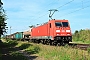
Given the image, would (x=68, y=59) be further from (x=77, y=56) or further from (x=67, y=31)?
(x=67, y=31)

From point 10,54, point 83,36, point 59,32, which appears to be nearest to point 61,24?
point 59,32

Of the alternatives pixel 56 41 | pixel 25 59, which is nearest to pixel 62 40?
pixel 56 41

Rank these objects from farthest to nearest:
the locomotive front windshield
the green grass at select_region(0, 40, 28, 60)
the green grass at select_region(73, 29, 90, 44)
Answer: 1. the green grass at select_region(73, 29, 90, 44)
2. the locomotive front windshield
3. the green grass at select_region(0, 40, 28, 60)

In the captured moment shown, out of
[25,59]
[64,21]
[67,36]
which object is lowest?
[25,59]

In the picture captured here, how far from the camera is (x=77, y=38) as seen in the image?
5241 cm

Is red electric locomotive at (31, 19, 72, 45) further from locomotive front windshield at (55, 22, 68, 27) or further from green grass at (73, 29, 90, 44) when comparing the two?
green grass at (73, 29, 90, 44)

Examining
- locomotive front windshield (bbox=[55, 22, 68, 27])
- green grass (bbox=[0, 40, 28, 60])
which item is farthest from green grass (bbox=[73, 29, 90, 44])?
green grass (bbox=[0, 40, 28, 60])

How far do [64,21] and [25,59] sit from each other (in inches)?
510

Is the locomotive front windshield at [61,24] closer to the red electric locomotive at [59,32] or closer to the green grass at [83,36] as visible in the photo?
the red electric locomotive at [59,32]

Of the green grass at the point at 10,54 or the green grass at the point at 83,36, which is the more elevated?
the green grass at the point at 83,36

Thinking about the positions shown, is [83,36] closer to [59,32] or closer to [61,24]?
[61,24]

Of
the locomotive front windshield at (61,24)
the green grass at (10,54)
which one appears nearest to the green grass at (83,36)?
the locomotive front windshield at (61,24)

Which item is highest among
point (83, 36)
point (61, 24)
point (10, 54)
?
point (61, 24)

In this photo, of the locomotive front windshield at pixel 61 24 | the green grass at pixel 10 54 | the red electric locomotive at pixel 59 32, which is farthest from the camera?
the locomotive front windshield at pixel 61 24
